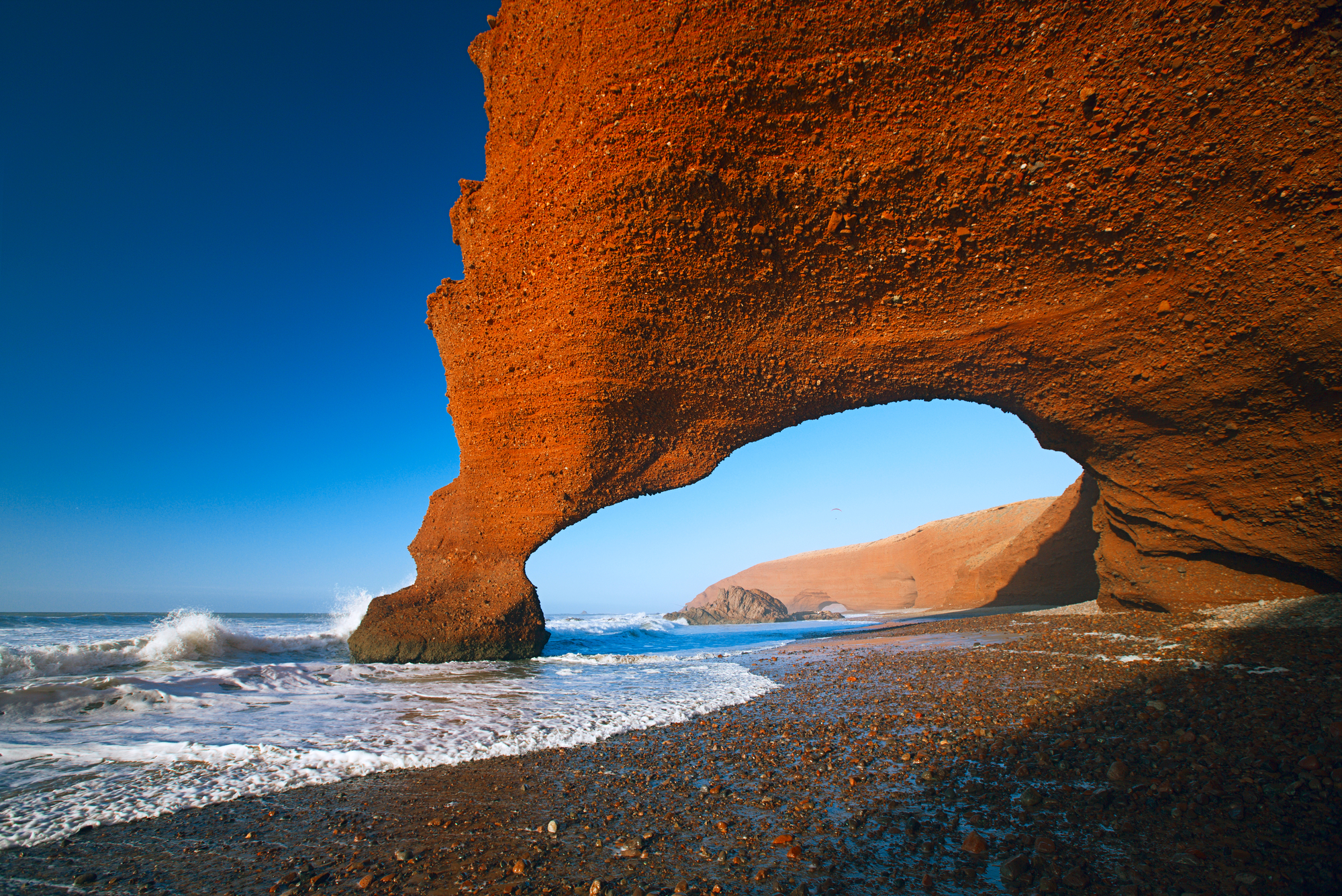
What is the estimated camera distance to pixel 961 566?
906 inches

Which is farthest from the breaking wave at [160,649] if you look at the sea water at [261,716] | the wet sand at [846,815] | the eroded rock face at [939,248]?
the wet sand at [846,815]

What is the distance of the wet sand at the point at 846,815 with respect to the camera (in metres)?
1.82

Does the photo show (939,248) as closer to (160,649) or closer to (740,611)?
(160,649)

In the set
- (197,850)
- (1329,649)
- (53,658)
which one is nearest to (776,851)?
(197,850)

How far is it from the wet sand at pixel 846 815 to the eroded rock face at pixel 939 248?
11.4 ft

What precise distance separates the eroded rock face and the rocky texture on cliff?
4.66m

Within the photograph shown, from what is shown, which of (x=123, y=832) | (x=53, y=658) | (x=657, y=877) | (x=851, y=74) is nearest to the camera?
(x=657, y=877)

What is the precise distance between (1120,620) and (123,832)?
30.7ft

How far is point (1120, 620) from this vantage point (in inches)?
281

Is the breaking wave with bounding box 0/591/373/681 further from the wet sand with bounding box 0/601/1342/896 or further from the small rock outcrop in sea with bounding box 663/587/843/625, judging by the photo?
the small rock outcrop in sea with bounding box 663/587/843/625

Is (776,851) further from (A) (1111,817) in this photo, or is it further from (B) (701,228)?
(B) (701,228)

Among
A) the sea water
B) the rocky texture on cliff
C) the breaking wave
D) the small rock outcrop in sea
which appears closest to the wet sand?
the sea water

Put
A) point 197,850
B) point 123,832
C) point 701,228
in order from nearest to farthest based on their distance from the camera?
point 197,850
point 123,832
point 701,228

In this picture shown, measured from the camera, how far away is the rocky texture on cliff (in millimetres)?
13953
